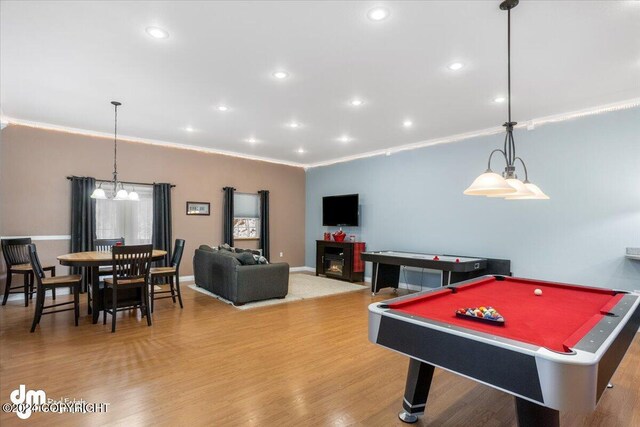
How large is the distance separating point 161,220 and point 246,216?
2012 mm

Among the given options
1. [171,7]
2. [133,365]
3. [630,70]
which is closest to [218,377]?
[133,365]

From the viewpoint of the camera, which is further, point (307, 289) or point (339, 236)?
point (339, 236)

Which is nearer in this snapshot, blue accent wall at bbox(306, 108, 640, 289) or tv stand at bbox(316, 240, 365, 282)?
blue accent wall at bbox(306, 108, 640, 289)

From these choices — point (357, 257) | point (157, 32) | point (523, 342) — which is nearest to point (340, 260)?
point (357, 257)

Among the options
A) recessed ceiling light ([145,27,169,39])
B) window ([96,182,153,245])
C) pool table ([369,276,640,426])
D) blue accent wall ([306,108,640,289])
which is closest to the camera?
pool table ([369,276,640,426])

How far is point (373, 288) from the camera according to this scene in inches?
239

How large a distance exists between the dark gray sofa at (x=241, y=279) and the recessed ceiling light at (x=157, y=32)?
318 centimetres

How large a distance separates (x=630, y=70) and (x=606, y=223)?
1.98m

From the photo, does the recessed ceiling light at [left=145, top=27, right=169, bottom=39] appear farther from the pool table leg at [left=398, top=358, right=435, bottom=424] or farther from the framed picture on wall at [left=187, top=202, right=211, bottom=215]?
the framed picture on wall at [left=187, top=202, right=211, bottom=215]

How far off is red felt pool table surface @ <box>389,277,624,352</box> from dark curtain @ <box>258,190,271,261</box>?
567 centimetres

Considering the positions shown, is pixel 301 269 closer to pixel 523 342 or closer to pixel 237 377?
pixel 237 377

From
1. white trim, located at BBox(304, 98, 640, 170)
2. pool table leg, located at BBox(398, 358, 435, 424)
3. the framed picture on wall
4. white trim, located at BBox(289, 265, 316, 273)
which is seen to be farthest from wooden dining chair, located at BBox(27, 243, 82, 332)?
white trim, located at BBox(304, 98, 640, 170)

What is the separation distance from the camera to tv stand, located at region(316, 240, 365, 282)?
734 cm

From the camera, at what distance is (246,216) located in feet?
26.7
